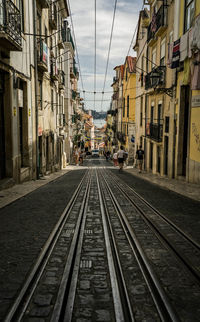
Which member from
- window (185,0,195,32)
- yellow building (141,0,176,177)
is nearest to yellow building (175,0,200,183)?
window (185,0,195,32)

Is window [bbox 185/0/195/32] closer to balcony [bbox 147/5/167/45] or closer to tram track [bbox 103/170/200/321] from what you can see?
balcony [bbox 147/5/167/45]

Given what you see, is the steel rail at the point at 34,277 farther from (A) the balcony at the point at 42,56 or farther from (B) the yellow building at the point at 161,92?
(A) the balcony at the point at 42,56

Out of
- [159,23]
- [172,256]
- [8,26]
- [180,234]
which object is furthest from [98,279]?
[159,23]

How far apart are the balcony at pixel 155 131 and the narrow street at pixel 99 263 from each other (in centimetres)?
1161

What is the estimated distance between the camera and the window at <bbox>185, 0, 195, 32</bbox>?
40.2 feet

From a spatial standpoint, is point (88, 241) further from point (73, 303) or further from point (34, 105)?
point (34, 105)

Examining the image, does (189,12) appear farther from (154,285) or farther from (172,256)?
(154,285)

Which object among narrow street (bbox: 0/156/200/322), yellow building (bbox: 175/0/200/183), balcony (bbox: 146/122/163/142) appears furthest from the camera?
balcony (bbox: 146/122/163/142)

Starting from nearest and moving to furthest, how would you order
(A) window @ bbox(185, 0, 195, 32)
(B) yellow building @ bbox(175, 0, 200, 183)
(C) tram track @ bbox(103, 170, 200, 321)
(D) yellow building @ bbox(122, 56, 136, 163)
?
(C) tram track @ bbox(103, 170, 200, 321), (B) yellow building @ bbox(175, 0, 200, 183), (A) window @ bbox(185, 0, 195, 32), (D) yellow building @ bbox(122, 56, 136, 163)

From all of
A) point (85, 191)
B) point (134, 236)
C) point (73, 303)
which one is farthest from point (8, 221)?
point (85, 191)

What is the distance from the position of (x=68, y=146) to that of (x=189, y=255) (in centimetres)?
3391

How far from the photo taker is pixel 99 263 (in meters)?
3.80

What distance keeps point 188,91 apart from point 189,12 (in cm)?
352

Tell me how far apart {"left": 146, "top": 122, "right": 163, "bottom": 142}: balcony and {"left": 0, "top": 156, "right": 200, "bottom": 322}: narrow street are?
38.1 ft
